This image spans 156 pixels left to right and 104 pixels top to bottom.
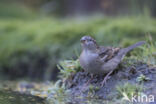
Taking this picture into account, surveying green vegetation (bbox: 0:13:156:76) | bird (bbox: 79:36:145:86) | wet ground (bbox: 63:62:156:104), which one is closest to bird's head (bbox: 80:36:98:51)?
bird (bbox: 79:36:145:86)

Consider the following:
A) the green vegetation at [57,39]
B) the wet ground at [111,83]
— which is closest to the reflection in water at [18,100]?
the wet ground at [111,83]

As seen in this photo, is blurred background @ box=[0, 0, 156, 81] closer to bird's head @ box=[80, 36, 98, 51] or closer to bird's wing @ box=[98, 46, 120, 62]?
bird's wing @ box=[98, 46, 120, 62]

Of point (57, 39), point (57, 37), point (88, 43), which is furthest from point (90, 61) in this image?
point (57, 37)

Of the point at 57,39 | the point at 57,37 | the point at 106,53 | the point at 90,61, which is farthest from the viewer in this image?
the point at 57,37

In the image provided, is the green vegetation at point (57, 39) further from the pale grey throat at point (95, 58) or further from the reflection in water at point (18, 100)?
the reflection in water at point (18, 100)

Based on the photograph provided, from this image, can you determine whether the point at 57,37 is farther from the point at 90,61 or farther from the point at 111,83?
the point at 90,61

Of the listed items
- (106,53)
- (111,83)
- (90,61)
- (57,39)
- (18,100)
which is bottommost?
(18,100)

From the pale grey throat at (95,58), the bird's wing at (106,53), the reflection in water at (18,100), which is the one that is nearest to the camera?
the reflection in water at (18,100)

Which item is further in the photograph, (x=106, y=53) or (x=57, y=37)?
(x=57, y=37)
